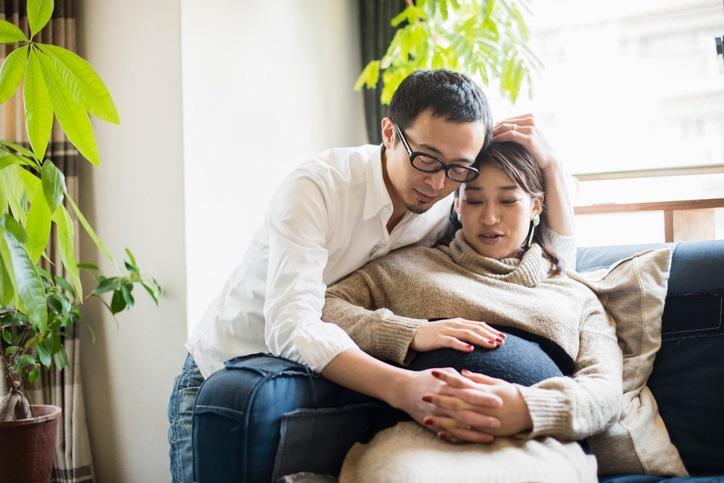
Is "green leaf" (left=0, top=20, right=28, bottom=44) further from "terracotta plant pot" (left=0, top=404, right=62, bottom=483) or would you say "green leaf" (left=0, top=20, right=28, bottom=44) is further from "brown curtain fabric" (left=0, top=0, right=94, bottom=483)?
"brown curtain fabric" (left=0, top=0, right=94, bottom=483)

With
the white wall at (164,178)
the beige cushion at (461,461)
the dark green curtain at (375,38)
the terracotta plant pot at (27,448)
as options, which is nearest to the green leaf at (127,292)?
the white wall at (164,178)

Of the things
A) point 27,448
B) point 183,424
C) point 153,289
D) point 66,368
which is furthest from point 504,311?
point 66,368

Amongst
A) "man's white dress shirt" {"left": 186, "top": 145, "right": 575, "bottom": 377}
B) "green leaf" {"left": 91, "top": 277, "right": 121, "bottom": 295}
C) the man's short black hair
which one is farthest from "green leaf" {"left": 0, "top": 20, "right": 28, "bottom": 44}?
"green leaf" {"left": 91, "top": 277, "right": 121, "bottom": 295}

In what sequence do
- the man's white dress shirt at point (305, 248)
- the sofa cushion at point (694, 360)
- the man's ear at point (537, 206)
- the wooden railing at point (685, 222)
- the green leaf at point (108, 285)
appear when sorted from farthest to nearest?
1. the wooden railing at point (685, 222)
2. the green leaf at point (108, 285)
3. the man's ear at point (537, 206)
4. the sofa cushion at point (694, 360)
5. the man's white dress shirt at point (305, 248)

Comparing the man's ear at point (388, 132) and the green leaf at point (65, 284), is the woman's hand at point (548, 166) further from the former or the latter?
the green leaf at point (65, 284)

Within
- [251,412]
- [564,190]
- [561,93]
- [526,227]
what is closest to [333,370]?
[251,412]

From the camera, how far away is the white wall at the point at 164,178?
2094 millimetres

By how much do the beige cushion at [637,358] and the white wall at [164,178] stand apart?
1.18 meters

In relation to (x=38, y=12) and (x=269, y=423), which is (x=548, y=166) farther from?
(x=38, y=12)

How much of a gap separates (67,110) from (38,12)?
17cm

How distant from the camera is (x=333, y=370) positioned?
1.18 m

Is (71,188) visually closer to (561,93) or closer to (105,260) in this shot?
(105,260)

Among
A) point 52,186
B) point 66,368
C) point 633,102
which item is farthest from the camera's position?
point 633,102

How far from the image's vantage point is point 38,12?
3.67 ft
